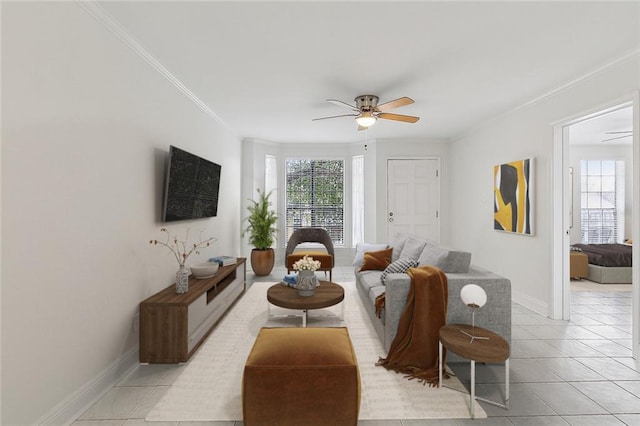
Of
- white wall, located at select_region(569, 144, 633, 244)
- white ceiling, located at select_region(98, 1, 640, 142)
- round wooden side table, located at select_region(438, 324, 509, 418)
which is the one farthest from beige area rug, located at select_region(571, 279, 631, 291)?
round wooden side table, located at select_region(438, 324, 509, 418)

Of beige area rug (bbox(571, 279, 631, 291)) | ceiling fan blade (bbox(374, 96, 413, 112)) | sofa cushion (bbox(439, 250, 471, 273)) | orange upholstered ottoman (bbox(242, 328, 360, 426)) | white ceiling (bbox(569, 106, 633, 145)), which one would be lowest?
beige area rug (bbox(571, 279, 631, 291))

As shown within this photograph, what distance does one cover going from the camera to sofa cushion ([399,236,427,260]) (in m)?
3.55

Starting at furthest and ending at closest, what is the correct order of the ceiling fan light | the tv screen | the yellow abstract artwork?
the yellow abstract artwork
the ceiling fan light
the tv screen

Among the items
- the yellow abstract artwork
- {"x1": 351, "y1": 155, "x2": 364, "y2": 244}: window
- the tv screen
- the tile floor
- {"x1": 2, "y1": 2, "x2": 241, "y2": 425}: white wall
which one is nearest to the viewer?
{"x1": 2, "y1": 2, "x2": 241, "y2": 425}: white wall

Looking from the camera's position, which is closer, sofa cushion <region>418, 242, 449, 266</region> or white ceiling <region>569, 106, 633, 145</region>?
sofa cushion <region>418, 242, 449, 266</region>

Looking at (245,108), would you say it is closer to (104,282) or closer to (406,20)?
(406,20)

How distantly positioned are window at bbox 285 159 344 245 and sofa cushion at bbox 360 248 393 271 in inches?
115

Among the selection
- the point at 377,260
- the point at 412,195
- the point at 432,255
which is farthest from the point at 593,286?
the point at 432,255

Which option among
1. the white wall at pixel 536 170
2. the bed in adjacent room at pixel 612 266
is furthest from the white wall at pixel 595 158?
the white wall at pixel 536 170

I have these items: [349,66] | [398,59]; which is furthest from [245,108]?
[398,59]

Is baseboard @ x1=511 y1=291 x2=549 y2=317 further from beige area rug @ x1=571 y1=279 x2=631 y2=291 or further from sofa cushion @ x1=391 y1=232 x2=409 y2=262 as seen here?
sofa cushion @ x1=391 y1=232 x2=409 y2=262

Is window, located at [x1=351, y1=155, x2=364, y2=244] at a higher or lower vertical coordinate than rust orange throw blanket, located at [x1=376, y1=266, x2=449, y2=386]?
higher

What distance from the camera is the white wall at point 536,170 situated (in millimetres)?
3127

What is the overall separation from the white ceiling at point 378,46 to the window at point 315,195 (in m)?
2.90
